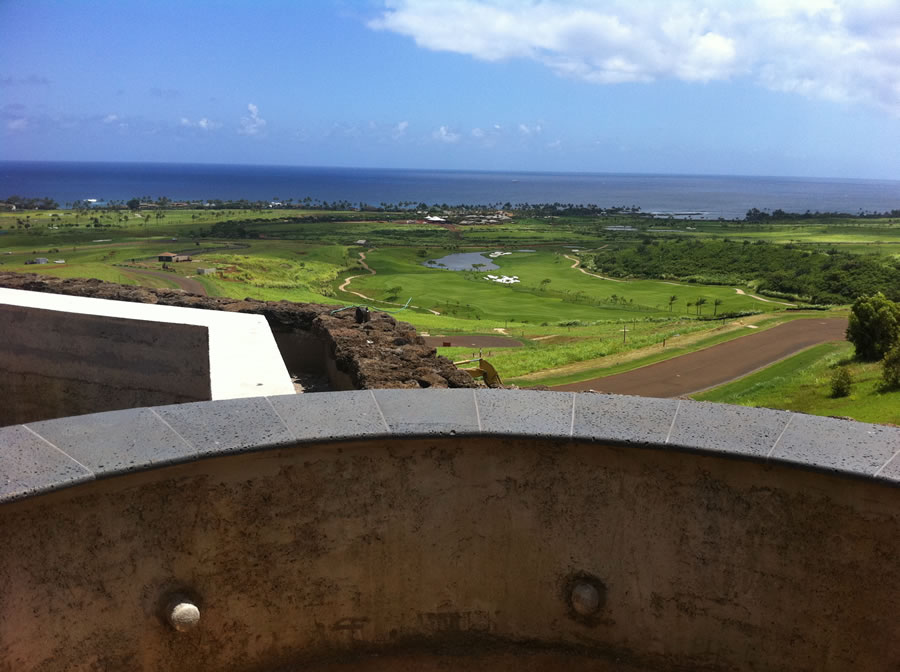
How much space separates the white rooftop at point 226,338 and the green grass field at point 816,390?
1658 cm

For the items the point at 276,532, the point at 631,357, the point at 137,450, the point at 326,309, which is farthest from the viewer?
the point at 631,357

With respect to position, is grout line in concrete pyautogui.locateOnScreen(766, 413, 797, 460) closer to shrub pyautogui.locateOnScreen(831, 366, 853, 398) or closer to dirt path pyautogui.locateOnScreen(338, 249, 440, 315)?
shrub pyautogui.locateOnScreen(831, 366, 853, 398)

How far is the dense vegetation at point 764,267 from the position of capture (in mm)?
68438

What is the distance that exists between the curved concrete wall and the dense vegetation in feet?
221

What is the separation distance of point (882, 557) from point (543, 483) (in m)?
1.22

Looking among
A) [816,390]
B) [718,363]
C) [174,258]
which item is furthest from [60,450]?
[174,258]

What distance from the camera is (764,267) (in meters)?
83.2

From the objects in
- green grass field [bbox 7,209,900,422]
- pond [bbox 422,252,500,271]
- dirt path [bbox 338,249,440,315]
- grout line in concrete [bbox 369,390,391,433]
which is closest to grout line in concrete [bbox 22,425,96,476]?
grout line in concrete [bbox 369,390,391,433]

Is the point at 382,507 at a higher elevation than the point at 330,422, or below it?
below

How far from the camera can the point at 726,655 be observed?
9.23 ft

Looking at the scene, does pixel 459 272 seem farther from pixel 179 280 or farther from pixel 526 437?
pixel 526 437

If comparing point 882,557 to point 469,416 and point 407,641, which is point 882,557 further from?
point 407,641

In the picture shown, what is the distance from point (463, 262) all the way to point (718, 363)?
225 feet

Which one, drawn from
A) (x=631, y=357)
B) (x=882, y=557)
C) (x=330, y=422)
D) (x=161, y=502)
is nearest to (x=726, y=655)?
(x=882, y=557)
